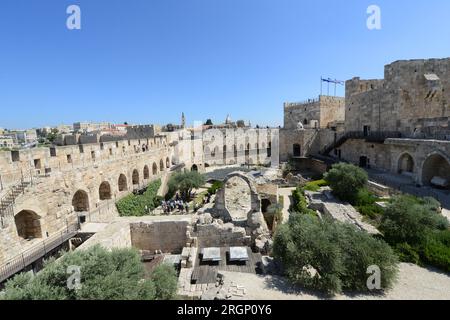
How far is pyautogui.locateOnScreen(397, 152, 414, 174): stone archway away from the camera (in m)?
18.2

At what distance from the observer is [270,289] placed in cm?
730

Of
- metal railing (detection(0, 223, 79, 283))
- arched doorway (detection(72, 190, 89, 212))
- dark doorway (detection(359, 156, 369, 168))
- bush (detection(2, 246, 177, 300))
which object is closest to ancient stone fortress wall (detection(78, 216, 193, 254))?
metal railing (detection(0, 223, 79, 283))

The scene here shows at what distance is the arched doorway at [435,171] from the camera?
1528 cm

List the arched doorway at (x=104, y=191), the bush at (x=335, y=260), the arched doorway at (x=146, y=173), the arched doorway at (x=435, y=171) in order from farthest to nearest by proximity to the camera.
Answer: the arched doorway at (x=146, y=173), the arched doorway at (x=104, y=191), the arched doorway at (x=435, y=171), the bush at (x=335, y=260)

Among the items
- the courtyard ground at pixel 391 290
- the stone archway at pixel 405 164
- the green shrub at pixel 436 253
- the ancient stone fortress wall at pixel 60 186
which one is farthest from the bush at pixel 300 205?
the ancient stone fortress wall at pixel 60 186

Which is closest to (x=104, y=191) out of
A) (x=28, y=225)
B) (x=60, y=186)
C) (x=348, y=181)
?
(x=60, y=186)

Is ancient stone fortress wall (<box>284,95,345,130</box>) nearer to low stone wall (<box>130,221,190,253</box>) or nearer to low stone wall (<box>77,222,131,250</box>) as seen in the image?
low stone wall (<box>130,221,190,253</box>)

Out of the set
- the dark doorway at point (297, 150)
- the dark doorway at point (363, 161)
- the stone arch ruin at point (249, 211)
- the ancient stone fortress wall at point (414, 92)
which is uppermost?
the ancient stone fortress wall at point (414, 92)

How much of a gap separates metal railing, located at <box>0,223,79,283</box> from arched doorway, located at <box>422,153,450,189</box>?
19.7m

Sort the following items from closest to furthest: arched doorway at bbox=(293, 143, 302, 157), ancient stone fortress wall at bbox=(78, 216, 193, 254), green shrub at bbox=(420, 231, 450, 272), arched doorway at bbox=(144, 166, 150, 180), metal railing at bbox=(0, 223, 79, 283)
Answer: metal railing at bbox=(0, 223, 79, 283), green shrub at bbox=(420, 231, 450, 272), ancient stone fortress wall at bbox=(78, 216, 193, 254), arched doorway at bbox=(144, 166, 150, 180), arched doorway at bbox=(293, 143, 302, 157)

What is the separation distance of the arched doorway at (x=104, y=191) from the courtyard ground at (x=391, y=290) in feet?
34.3

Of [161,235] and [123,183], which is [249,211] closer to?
[161,235]

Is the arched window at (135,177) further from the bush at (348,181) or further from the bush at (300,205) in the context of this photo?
the bush at (348,181)

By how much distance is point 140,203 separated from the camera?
56.6 feet
